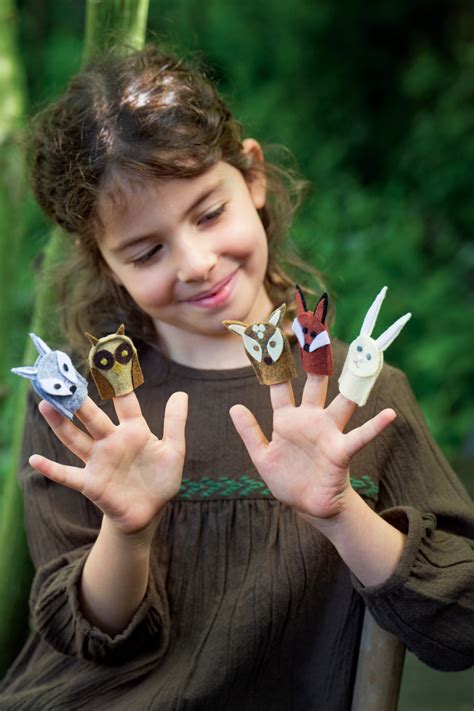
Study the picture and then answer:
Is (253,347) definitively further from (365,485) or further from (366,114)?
(366,114)

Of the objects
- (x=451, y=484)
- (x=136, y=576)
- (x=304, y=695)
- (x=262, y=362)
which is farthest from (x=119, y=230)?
(x=304, y=695)

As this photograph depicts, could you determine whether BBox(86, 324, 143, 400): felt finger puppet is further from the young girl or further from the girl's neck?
the girl's neck

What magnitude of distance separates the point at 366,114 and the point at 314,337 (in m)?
3.08

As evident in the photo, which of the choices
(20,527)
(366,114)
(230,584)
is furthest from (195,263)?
(366,114)

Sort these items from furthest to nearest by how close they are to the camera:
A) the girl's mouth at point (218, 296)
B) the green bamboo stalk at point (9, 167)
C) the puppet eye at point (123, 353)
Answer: the green bamboo stalk at point (9, 167) → the girl's mouth at point (218, 296) → the puppet eye at point (123, 353)

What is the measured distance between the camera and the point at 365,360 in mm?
1072

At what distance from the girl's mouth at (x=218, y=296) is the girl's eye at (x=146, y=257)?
0.08 m

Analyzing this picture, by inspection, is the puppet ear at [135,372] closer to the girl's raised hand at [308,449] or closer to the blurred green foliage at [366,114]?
the girl's raised hand at [308,449]

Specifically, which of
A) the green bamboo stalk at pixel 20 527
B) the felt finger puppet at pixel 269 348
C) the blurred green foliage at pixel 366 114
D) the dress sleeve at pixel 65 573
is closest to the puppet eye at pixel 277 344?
the felt finger puppet at pixel 269 348

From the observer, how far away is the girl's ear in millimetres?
1526

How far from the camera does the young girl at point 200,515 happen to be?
1.27 metres

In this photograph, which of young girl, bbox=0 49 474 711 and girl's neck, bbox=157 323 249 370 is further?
girl's neck, bbox=157 323 249 370

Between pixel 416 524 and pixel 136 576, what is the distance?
35 centimetres

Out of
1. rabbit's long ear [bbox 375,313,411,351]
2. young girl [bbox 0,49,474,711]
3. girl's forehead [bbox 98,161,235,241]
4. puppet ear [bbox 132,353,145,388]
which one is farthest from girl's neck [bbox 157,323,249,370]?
rabbit's long ear [bbox 375,313,411,351]
